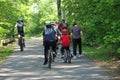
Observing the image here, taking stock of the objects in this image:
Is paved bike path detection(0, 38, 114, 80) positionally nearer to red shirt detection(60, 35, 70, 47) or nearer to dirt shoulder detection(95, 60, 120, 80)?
dirt shoulder detection(95, 60, 120, 80)

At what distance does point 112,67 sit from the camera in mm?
17312

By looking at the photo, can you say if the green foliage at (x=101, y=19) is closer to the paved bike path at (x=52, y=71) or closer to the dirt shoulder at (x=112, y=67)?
the dirt shoulder at (x=112, y=67)

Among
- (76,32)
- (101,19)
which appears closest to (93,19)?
(101,19)

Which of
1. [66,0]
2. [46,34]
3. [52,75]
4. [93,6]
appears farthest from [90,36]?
[52,75]

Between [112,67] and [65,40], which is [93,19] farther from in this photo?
[112,67]

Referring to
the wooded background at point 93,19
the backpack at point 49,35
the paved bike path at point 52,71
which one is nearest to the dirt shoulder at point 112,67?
the paved bike path at point 52,71

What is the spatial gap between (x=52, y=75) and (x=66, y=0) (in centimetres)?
1591

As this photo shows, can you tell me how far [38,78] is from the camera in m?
14.2

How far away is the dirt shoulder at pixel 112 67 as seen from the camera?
1495 cm

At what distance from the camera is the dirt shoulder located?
49.0 feet

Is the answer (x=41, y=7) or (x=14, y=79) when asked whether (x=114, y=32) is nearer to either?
(x=14, y=79)

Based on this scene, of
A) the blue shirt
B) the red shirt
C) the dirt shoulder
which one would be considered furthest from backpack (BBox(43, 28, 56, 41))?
the blue shirt

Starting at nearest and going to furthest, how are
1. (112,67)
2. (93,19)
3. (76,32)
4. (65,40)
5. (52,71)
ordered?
(52,71), (112,67), (65,40), (93,19), (76,32)

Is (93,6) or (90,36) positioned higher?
(93,6)
